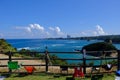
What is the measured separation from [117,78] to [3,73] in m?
7.05

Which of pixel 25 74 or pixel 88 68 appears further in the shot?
pixel 88 68

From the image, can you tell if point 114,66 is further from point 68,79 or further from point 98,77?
point 68,79

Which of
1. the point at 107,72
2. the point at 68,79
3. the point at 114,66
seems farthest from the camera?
the point at 114,66

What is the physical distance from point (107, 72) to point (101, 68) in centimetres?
58

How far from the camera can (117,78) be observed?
1856 cm

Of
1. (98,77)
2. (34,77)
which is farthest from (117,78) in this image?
(34,77)

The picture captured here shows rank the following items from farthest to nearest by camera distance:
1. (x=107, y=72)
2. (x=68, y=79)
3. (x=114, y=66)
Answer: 1. (x=114, y=66)
2. (x=107, y=72)
3. (x=68, y=79)

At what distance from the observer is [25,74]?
2048 centimetres

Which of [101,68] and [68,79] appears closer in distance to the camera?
[68,79]

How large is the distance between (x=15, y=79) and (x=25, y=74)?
179 centimetres

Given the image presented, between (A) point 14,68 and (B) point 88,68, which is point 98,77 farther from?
(A) point 14,68

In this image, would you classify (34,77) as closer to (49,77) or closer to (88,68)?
(49,77)

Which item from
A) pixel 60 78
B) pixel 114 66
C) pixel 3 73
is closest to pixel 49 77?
pixel 60 78

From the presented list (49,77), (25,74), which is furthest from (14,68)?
(49,77)
